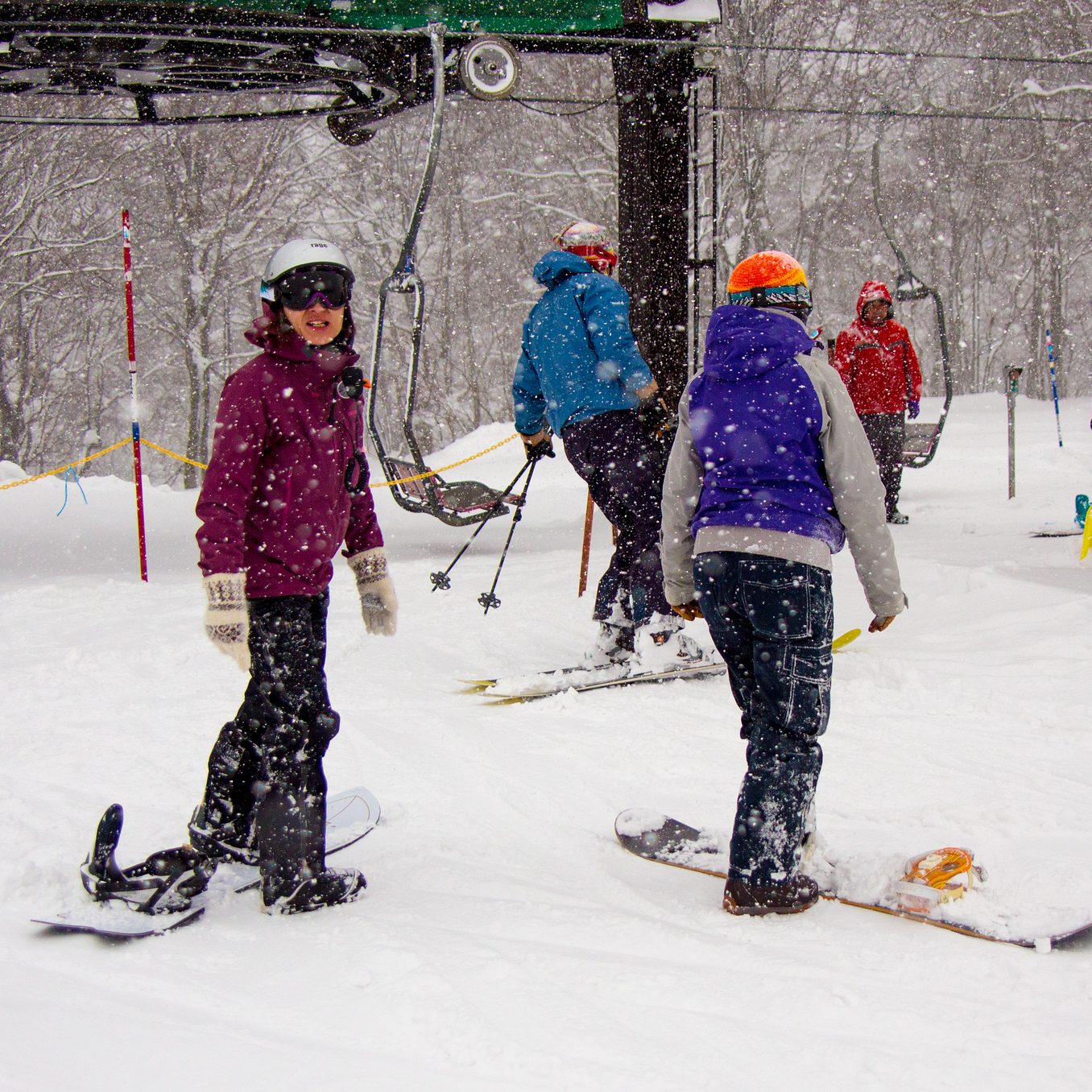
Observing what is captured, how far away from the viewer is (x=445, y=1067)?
80.8 inches

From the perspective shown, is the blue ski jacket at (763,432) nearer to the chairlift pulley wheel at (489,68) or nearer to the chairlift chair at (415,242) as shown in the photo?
the chairlift chair at (415,242)

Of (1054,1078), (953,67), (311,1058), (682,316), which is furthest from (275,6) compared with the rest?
(953,67)

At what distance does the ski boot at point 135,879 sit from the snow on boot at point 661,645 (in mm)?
2846

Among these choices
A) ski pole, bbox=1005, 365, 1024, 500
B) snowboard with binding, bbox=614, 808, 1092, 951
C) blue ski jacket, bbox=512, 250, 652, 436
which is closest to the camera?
snowboard with binding, bbox=614, 808, 1092, 951

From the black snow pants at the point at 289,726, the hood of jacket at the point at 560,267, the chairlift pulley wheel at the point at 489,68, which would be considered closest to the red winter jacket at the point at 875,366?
the chairlift pulley wheel at the point at 489,68

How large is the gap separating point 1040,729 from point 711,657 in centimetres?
158

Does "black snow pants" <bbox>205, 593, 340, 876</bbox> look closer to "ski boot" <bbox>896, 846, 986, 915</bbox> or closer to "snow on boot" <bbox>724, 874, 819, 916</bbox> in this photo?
"snow on boot" <bbox>724, 874, 819, 916</bbox>

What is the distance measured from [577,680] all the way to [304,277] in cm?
282

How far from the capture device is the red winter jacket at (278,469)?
275cm

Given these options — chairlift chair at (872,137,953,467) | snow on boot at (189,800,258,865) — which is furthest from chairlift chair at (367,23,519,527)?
chairlift chair at (872,137,953,467)

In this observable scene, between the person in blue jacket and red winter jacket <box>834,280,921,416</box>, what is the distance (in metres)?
4.84

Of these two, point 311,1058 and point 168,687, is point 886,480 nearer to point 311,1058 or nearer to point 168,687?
point 168,687

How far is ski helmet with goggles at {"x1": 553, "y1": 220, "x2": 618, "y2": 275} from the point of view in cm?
530

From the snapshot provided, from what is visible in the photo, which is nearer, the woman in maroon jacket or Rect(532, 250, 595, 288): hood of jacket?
the woman in maroon jacket
